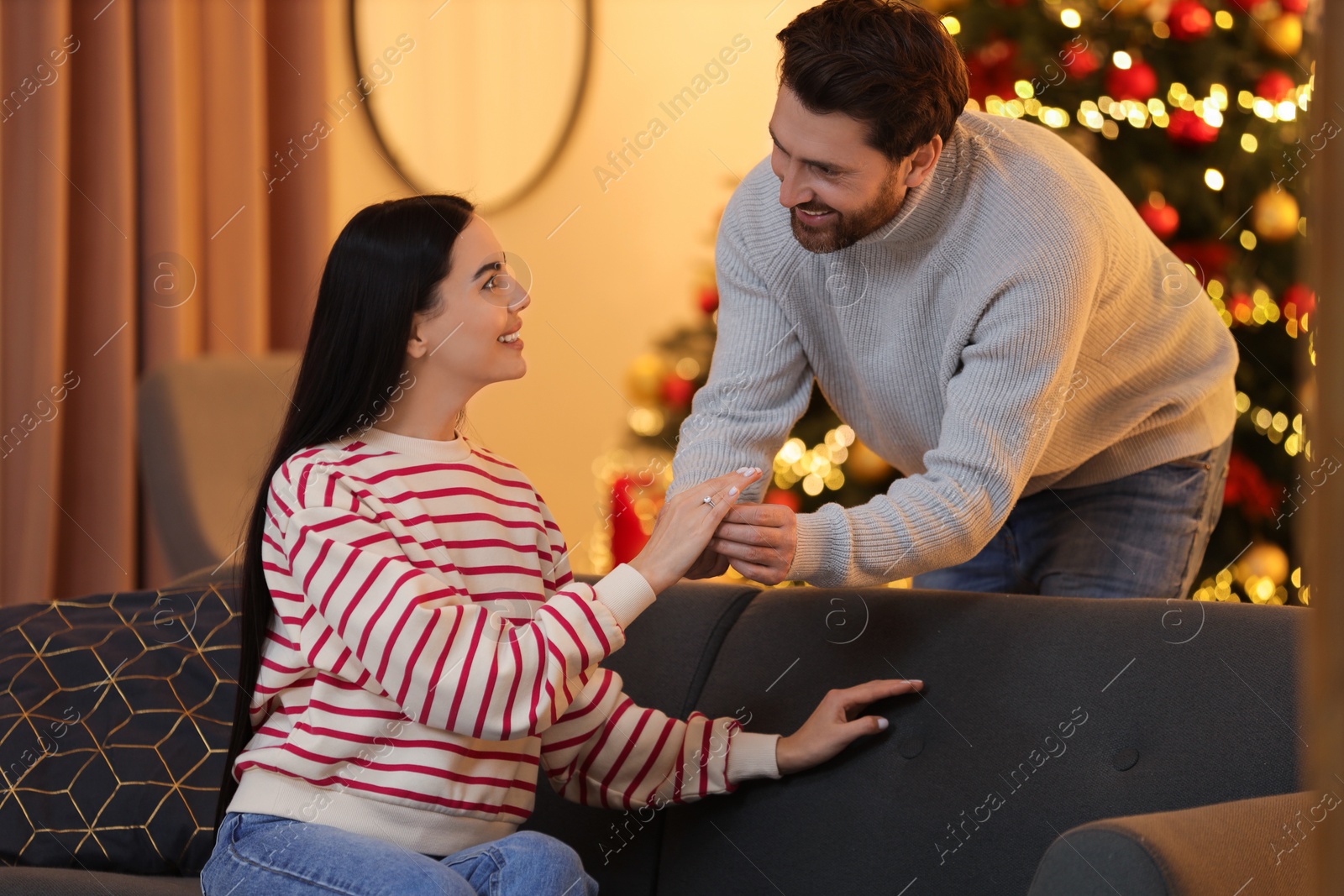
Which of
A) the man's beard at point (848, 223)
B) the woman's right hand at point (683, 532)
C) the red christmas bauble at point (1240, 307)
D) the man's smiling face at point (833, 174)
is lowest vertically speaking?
the red christmas bauble at point (1240, 307)

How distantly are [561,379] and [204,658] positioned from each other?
216 cm

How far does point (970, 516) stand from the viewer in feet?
4.14

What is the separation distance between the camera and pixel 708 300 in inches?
113

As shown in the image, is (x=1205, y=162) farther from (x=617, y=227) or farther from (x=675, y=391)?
A: (x=617, y=227)

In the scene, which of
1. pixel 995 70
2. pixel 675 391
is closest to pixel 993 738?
pixel 675 391

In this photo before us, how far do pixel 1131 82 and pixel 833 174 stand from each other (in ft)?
5.31

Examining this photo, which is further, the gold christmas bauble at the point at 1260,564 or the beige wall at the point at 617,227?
the beige wall at the point at 617,227

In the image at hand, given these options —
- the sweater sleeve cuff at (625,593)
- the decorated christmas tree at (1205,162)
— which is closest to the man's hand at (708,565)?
the sweater sleeve cuff at (625,593)

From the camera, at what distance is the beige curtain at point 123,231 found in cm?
266

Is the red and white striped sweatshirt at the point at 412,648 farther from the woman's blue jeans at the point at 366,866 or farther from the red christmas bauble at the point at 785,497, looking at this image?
the red christmas bauble at the point at 785,497

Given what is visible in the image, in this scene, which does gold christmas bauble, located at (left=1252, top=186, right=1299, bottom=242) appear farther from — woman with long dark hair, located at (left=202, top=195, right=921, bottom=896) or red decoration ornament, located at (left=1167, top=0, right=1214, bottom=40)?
woman with long dark hair, located at (left=202, top=195, right=921, bottom=896)

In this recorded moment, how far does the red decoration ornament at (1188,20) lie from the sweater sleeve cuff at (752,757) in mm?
2103

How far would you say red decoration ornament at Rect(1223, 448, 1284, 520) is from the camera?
105 inches

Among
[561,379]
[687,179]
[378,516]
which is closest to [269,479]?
[378,516]
